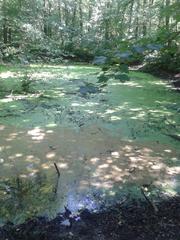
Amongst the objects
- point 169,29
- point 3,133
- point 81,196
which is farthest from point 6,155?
point 169,29

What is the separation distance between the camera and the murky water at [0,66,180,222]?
315cm

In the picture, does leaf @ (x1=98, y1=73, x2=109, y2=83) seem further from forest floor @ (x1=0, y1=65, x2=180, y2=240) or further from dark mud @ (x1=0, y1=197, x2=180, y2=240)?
dark mud @ (x1=0, y1=197, x2=180, y2=240)

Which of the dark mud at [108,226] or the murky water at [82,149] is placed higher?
the murky water at [82,149]

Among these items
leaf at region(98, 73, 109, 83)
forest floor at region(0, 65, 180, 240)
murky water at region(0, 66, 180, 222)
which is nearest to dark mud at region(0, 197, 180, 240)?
forest floor at region(0, 65, 180, 240)

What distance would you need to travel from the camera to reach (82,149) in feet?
14.3

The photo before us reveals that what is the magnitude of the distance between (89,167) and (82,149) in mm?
556

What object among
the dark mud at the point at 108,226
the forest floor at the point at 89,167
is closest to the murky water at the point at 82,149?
the forest floor at the point at 89,167

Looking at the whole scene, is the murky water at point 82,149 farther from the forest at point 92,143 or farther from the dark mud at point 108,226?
the dark mud at point 108,226

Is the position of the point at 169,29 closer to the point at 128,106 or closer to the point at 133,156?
the point at 133,156

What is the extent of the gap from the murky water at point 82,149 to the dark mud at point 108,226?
14cm

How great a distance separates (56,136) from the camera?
189 inches

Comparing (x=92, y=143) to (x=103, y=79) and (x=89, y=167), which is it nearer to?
(x=89, y=167)

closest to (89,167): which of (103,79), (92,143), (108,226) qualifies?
(92,143)

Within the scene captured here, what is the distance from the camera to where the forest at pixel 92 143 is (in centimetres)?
226
